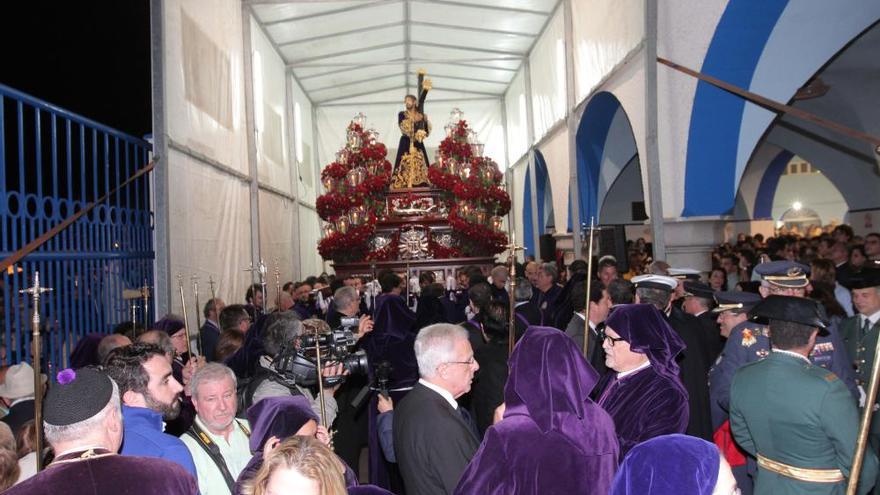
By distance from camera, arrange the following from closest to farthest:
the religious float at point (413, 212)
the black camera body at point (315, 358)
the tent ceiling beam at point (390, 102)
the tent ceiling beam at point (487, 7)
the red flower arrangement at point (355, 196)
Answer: the black camera body at point (315, 358) < the red flower arrangement at point (355, 196) < the religious float at point (413, 212) < the tent ceiling beam at point (487, 7) < the tent ceiling beam at point (390, 102)

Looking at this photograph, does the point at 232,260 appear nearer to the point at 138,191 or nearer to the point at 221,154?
the point at 221,154

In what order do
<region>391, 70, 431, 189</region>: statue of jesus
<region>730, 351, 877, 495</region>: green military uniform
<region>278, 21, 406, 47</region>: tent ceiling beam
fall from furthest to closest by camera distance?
<region>278, 21, 406, 47</region>: tent ceiling beam < <region>391, 70, 431, 189</region>: statue of jesus < <region>730, 351, 877, 495</region>: green military uniform

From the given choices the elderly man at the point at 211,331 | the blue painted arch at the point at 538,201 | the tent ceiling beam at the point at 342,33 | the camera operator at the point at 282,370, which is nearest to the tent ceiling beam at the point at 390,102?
the blue painted arch at the point at 538,201

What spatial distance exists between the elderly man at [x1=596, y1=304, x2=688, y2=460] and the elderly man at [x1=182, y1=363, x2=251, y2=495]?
190 cm

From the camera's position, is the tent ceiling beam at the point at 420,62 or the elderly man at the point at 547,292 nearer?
the elderly man at the point at 547,292

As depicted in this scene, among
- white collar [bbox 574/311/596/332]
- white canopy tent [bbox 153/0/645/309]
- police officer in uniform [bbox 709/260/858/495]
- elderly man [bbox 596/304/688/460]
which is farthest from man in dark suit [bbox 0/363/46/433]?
white canopy tent [bbox 153/0/645/309]

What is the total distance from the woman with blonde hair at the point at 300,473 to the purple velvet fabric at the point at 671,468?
89 cm

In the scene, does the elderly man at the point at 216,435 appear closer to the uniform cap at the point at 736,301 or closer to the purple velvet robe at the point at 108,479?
the purple velvet robe at the point at 108,479

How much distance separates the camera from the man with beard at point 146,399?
10.6ft

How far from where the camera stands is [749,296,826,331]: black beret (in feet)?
12.8

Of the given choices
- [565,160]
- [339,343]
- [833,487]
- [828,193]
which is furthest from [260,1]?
[828,193]

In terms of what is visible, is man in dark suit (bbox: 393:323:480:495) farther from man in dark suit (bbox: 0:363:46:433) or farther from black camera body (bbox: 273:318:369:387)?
man in dark suit (bbox: 0:363:46:433)

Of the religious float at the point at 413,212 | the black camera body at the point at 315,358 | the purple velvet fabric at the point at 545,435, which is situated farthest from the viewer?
the religious float at the point at 413,212

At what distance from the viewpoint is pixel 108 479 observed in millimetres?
2477
